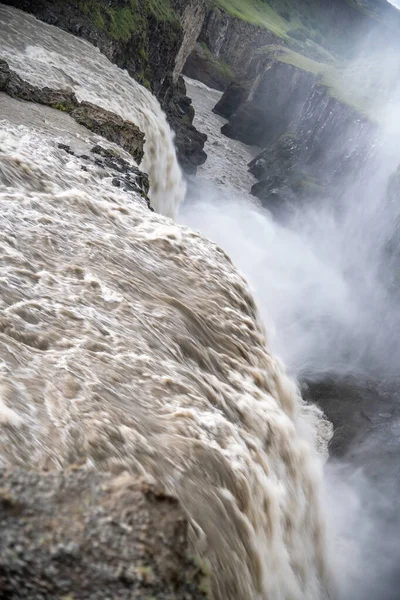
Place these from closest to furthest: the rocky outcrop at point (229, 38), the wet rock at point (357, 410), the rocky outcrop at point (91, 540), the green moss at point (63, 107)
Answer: the rocky outcrop at point (91, 540) → the green moss at point (63, 107) → the wet rock at point (357, 410) → the rocky outcrop at point (229, 38)

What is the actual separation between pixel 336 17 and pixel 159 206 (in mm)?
135078

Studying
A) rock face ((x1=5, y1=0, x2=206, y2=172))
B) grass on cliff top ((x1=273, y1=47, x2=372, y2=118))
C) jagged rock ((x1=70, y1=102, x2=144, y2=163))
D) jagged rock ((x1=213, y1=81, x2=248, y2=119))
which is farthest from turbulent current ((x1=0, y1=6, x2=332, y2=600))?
jagged rock ((x1=213, y1=81, x2=248, y2=119))

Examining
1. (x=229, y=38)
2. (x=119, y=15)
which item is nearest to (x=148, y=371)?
(x=119, y=15)

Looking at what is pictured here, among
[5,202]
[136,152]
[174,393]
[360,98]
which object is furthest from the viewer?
[360,98]

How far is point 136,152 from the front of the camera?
15.5m

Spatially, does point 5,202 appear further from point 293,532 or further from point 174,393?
point 293,532

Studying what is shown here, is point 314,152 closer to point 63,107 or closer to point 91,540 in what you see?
point 63,107

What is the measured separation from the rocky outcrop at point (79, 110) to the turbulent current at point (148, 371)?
1846 mm

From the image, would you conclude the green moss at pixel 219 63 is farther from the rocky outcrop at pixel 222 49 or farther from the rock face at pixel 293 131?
the rock face at pixel 293 131

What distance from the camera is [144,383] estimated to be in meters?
6.27

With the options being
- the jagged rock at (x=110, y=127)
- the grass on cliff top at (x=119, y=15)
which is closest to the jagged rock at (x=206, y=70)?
the grass on cliff top at (x=119, y=15)

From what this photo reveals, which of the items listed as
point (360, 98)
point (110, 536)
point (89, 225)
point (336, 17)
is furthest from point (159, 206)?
point (336, 17)

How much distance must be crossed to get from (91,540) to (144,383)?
3.22 m

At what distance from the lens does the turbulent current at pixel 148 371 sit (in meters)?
5.12
